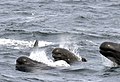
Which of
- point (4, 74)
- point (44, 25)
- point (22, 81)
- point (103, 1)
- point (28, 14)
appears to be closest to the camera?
point (22, 81)

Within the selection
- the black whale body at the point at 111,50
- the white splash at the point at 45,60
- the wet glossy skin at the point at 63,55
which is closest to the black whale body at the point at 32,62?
the wet glossy skin at the point at 63,55

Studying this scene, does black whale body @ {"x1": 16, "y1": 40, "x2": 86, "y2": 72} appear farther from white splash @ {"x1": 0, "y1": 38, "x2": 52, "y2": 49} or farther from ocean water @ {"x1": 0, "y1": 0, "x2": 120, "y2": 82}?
white splash @ {"x1": 0, "y1": 38, "x2": 52, "y2": 49}

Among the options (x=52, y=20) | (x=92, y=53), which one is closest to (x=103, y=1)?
(x=52, y=20)

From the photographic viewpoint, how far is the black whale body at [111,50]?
64.4ft

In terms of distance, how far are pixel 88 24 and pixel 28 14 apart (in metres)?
5.21

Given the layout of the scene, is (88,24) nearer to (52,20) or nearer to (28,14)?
(52,20)

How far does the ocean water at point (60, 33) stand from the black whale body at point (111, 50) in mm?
462

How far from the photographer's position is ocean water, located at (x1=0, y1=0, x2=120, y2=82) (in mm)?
19859

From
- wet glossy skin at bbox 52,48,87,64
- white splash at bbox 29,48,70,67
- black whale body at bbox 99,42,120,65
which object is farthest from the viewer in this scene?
wet glossy skin at bbox 52,48,87,64

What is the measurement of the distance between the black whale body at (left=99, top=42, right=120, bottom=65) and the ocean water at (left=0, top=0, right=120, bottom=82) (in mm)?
462

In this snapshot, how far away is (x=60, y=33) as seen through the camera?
30531 mm

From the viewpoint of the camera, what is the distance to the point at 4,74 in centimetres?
1997

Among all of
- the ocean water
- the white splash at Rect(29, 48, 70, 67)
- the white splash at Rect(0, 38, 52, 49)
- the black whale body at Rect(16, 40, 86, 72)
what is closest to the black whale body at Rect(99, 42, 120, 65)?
the ocean water

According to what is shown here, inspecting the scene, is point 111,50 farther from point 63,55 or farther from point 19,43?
point 19,43
